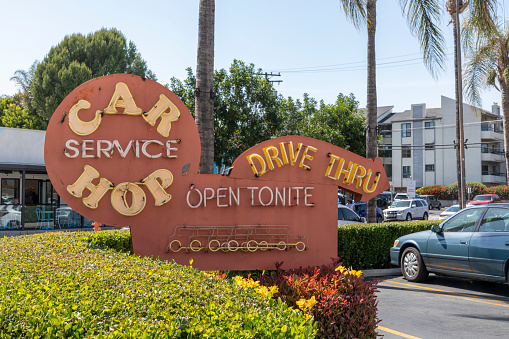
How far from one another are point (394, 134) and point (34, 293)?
200 ft

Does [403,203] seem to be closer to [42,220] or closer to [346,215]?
[346,215]

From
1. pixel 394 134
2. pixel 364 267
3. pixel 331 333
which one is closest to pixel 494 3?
pixel 364 267

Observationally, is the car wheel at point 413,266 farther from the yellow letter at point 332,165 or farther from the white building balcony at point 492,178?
the white building balcony at point 492,178

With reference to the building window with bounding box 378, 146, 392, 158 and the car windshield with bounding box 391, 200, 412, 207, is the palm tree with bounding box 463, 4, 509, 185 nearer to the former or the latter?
the car windshield with bounding box 391, 200, 412, 207

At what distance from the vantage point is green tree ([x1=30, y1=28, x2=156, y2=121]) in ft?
117

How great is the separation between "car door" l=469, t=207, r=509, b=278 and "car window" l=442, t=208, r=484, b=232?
21 centimetres

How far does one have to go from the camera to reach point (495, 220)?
9180 millimetres

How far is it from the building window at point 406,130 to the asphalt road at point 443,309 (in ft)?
168

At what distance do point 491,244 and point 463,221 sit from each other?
0.93m

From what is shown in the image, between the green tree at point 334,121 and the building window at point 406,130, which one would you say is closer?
the green tree at point 334,121

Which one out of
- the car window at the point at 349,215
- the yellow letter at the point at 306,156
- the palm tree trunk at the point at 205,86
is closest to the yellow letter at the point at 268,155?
the yellow letter at the point at 306,156

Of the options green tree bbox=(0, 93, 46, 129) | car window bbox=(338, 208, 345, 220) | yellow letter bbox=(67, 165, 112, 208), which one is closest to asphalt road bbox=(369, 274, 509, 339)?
yellow letter bbox=(67, 165, 112, 208)

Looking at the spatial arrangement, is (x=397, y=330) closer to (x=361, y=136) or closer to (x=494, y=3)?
(x=494, y=3)

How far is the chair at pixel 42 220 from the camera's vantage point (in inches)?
861
